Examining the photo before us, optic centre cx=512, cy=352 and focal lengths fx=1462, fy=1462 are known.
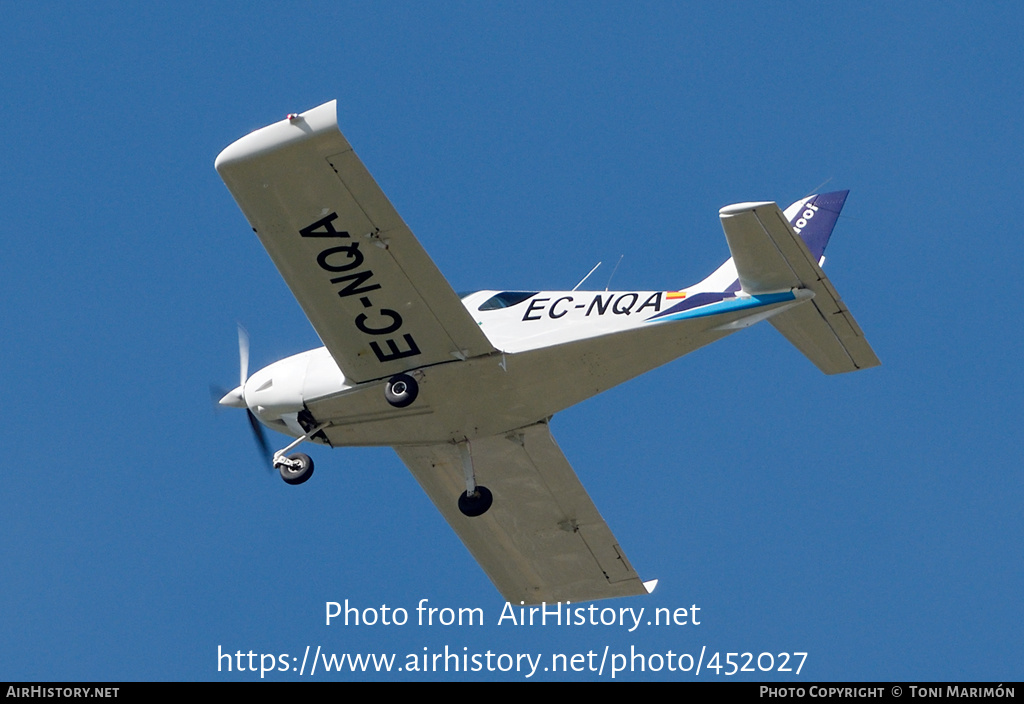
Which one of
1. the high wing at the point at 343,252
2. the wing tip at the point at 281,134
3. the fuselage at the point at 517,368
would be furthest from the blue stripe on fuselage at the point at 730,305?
the wing tip at the point at 281,134

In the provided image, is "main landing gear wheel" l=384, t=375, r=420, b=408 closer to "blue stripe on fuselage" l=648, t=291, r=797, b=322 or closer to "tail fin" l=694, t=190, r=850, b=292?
"blue stripe on fuselage" l=648, t=291, r=797, b=322

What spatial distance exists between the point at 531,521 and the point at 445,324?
414cm

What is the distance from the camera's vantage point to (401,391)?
50.6 ft

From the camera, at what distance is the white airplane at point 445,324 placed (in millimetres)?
14055

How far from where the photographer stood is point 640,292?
50.5 feet

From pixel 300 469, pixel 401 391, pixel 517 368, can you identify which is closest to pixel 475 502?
pixel 401 391

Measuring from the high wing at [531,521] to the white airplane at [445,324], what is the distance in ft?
0.19

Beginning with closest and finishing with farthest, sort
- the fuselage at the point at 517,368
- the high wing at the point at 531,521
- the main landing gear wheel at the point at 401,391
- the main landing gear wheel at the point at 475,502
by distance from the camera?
1. the fuselage at the point at 517,368
2. the main landing gear wheel at the point at 401,391
3. the main landing gear wheel at the point at 475,502
4. the high wing at the point at 531,521

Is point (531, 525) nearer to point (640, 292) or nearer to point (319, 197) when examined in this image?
point (640, 292)

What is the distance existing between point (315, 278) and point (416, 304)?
41.7 inches

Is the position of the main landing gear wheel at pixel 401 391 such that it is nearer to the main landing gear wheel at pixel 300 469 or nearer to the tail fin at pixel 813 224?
the main landing gear wheel at pixel 300 469

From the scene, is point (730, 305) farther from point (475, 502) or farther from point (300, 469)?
point (300, 469)

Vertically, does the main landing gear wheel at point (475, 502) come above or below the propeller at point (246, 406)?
below

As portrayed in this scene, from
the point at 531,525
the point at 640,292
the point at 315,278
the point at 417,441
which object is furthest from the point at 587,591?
the point at 315,278
